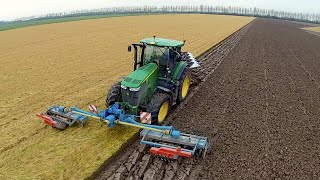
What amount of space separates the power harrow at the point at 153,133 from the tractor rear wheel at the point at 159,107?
0.41m

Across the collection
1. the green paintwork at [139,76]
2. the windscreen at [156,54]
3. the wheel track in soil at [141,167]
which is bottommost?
the wheel track in soil at [141,167]

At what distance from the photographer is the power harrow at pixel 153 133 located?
6.85 m

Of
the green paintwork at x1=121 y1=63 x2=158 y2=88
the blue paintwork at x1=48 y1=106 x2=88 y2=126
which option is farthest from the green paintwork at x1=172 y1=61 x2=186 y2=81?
the blue paintwork at x1=48 y1=106 x2=88 y2=126

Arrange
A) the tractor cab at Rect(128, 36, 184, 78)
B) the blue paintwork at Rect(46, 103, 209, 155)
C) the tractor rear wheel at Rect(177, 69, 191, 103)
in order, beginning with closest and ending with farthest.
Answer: the blue paintwork at Rect(46, 103, 209, 155)
the tractor cab at Rect(128, 36, 184, 78)
the tractor rear wheel at Rect(177, 69, 191, 103)

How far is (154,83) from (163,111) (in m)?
0.87

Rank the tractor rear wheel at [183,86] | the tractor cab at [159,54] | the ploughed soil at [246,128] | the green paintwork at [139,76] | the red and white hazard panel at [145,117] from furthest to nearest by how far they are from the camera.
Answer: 1. the tractor rear wheel at [183,86]
2. the tractor cab at [159,54]
3. the green paintwork at [139,76]
4. the red and white hazard panel at [145,117]
5. the ploughed soil at [246,128]

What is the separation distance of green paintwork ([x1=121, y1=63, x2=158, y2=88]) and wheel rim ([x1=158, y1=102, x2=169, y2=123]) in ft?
2.97

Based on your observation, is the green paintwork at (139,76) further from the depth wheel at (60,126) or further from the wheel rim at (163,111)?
the depth wheel at (60,126)

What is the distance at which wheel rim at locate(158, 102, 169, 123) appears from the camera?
8.65 metres

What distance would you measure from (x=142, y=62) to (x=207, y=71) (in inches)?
234

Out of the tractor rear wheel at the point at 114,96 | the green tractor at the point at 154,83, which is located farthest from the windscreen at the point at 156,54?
the tractor rear wheel at the point at 114,96

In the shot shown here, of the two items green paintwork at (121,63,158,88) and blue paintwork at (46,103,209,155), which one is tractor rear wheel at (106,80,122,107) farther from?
green paintwork at (121,63,158,88)

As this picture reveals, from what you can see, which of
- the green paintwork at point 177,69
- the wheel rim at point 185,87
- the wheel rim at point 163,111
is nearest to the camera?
the wheel rim at point 163,111

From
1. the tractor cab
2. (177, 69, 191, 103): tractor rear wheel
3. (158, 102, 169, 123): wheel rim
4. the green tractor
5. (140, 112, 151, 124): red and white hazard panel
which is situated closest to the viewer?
(140, 112, 151, 124): red and white hazard panel
